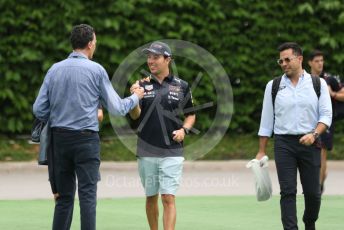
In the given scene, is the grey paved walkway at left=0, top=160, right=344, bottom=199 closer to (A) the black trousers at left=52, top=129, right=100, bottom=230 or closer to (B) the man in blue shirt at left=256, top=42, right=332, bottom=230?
(B) the man in blue shirt at left=256, top=42, right=332, bottom=230

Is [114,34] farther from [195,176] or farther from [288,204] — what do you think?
[288,204]

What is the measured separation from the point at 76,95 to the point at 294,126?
2287 millimetres

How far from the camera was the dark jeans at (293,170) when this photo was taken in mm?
10102

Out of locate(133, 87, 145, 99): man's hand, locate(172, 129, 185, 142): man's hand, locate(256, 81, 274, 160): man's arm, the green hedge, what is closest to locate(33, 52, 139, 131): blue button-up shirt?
locate(133, 87, 145, 99): man's hand

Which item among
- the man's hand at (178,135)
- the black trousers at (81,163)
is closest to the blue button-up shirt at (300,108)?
the man's hand at (178,135)

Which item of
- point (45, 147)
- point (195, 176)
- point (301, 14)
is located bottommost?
point (195, 176)

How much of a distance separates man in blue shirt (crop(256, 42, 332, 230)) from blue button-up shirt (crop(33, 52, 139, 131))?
1798mm

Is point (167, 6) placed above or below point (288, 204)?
above

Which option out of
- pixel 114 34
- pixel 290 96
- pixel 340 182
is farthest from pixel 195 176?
pixel 290 96

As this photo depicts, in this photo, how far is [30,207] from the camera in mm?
13375

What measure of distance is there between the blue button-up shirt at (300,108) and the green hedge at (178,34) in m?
9.46

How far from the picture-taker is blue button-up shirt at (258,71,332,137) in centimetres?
1019

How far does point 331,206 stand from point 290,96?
354 centimetres

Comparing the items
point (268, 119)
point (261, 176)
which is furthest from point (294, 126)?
point (261, 176)
